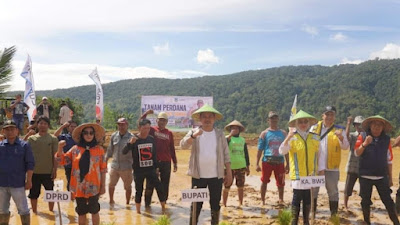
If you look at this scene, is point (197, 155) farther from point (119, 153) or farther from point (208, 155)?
point (119, 153)

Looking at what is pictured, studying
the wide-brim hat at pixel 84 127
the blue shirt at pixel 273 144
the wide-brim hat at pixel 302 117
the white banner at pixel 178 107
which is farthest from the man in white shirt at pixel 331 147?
the white banner at pixel 178 107

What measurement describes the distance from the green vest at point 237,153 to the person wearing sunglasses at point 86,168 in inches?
118

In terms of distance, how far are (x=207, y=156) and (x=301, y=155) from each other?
134 centimetres

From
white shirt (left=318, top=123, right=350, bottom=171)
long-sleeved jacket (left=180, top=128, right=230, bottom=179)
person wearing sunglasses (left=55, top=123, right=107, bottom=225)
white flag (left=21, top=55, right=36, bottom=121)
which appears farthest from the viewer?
white flag (left=21, top=55, right=36, bottom=121)

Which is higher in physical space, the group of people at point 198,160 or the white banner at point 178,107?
the white banner at point 178,107

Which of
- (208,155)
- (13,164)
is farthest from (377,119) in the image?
(13,164)

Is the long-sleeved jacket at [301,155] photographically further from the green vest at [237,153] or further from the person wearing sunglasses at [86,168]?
the person wearing sunglasses at [86,168]

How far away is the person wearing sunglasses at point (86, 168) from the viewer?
492cm

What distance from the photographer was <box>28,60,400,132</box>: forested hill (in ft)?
232

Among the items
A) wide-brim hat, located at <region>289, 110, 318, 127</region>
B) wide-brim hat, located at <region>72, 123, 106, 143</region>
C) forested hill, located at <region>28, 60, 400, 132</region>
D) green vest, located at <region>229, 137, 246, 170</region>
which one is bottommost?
green vest, located at <region>229, 137, 246, 170</region>

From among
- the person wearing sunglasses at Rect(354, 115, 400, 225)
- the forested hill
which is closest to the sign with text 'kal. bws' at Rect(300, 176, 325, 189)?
the person wearing sunglasses at Rect(354, 115, 400, 225)

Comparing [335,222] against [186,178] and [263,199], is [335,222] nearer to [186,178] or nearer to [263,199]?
[263,199]

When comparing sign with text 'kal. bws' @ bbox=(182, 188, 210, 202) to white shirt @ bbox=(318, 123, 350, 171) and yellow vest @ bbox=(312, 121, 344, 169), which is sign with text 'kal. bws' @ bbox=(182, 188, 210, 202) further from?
yellow vest @ bbox=(312, 121, 344, 169)

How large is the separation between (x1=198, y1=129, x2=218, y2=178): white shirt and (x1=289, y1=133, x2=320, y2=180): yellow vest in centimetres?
112
